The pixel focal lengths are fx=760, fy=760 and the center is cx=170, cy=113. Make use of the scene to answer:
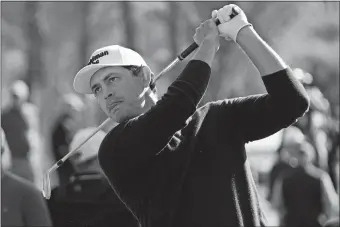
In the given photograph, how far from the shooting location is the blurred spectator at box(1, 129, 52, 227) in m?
5.49

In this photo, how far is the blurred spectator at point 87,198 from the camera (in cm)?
548

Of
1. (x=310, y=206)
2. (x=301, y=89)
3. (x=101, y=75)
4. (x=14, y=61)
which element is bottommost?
(x=310, y=206)

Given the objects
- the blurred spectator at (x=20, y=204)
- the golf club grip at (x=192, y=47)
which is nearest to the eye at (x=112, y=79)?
the golf club grip at (x=192, y=47)

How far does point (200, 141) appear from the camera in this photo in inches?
125

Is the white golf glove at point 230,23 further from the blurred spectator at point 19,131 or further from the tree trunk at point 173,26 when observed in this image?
the tree trunk at point 173,26

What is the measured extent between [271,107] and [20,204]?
290 centimetres

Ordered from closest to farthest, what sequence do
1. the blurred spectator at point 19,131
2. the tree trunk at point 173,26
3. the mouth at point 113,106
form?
the mouth at point 113,106 → the blurred spectator at point 19,131 → the tree trunk at point 173,26

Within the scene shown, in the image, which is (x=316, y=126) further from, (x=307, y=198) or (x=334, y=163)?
(x=307, y=198)

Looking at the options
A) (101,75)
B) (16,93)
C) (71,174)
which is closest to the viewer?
(101,75)

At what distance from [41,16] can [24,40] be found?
77 centimetres

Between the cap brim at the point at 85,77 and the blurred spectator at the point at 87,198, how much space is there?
176 cm

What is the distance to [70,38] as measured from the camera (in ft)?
A: 50.3

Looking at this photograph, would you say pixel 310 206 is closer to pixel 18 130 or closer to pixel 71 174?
pixel 71 174

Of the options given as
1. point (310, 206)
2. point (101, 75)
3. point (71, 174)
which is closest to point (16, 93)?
point (71, 174)
